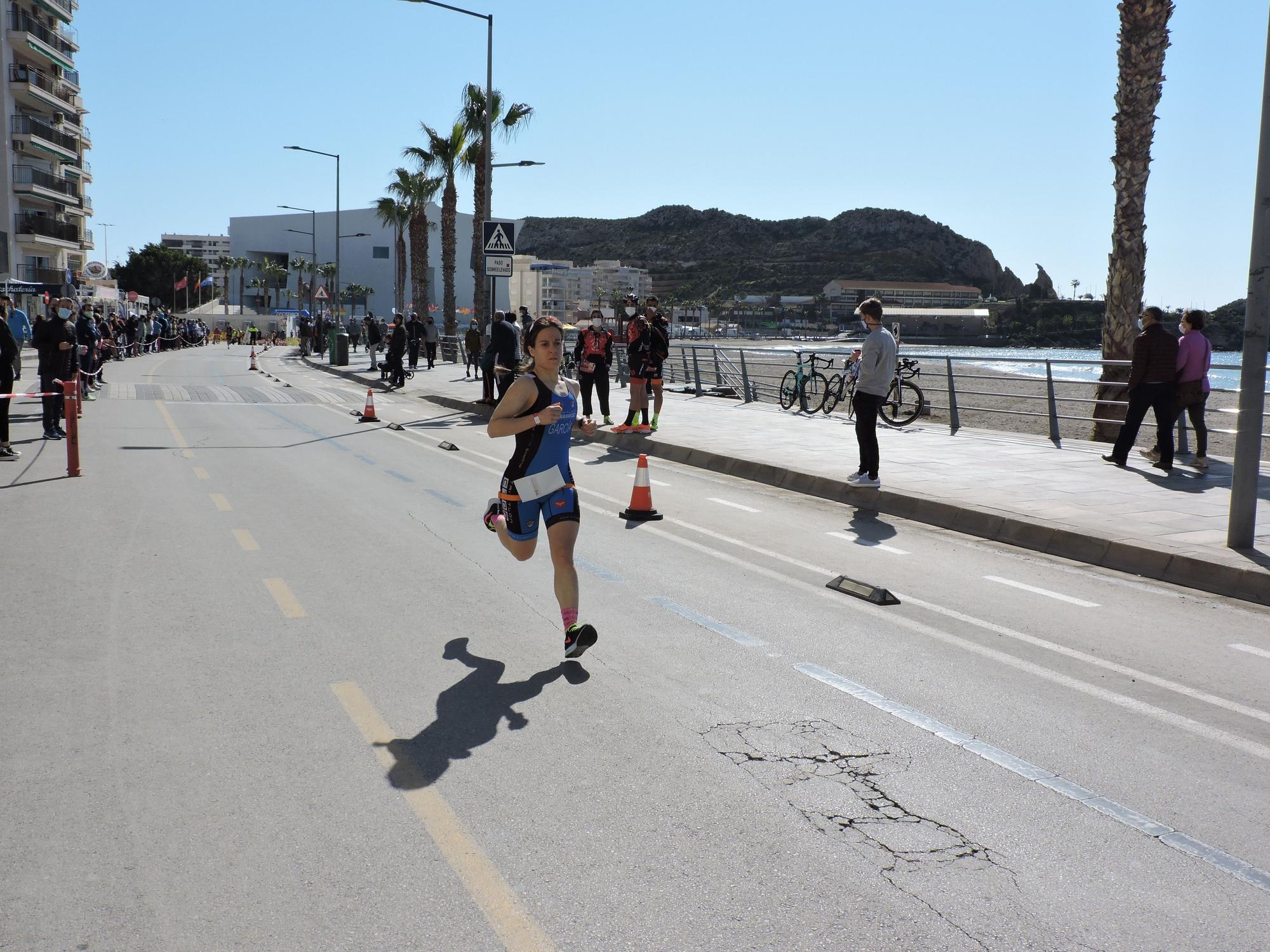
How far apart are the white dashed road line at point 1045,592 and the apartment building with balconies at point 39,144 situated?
6022 cm

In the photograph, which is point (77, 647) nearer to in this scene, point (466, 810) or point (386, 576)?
point (386, 576)

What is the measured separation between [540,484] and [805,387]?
711 inches

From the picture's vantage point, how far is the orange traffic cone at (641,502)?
10.2 metres

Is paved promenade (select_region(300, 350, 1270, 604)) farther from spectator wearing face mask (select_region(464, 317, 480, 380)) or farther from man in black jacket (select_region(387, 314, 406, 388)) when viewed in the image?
man in black jacket (select_region(387, 314, 406, 388))

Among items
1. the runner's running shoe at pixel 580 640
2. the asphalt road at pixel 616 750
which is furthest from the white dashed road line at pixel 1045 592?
the runner's running shoe at pixel 580 640

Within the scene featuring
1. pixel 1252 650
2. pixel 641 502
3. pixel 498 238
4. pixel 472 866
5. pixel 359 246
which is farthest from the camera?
pixel 359 246

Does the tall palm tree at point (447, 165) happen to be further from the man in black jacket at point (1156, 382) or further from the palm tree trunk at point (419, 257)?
the man in black jacket at point (1156, 382)

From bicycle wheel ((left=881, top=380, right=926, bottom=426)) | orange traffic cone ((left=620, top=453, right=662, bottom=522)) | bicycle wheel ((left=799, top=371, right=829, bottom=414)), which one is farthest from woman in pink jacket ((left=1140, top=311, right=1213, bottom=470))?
bicycle wheel ((left=799, top=371, right=829, bottom=414))

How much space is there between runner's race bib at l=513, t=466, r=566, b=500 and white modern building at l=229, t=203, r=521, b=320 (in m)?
135

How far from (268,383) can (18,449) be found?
16096 mm

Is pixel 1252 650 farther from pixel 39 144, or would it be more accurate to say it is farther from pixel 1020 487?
pixel 39 144

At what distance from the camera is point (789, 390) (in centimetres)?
2369

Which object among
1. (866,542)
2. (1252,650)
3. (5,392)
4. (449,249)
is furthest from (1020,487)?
(449,249)

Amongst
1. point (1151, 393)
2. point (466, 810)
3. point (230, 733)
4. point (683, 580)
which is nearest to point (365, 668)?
point (230, 733)
